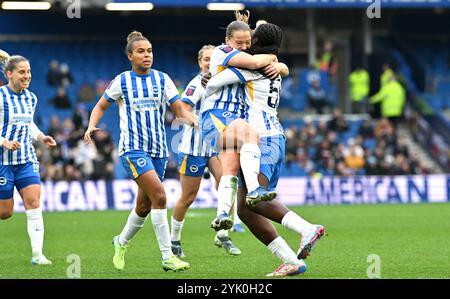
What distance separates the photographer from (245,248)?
12.3 meters

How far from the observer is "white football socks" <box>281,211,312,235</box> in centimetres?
866

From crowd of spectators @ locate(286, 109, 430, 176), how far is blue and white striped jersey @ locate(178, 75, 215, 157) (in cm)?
1405

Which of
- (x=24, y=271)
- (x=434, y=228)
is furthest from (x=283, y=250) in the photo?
(x=434, y=228)

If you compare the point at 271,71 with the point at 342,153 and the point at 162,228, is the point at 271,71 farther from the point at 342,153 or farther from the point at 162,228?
the point at 342,153

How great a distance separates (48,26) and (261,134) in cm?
2415

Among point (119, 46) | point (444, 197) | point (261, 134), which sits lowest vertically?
point (444, 197)

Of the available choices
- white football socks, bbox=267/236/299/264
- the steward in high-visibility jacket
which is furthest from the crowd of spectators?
white football socks, bbox=267/236/299/264

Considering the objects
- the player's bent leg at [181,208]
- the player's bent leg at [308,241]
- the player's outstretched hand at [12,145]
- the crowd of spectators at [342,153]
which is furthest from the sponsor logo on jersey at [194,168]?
the crowd of spectators at [342,153]

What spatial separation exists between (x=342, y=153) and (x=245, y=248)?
48.1ft

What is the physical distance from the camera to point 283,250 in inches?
356

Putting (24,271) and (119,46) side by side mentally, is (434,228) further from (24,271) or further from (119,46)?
(119,46)

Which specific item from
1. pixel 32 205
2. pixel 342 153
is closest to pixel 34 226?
pixel 32 205

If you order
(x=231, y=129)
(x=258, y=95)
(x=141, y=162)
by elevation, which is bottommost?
(x=141, y=162)

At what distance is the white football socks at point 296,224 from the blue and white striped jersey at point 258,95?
0.81 m
